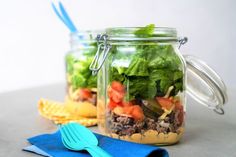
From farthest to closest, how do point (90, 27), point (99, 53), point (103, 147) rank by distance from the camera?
point (90, 27) < point (99, 53) < point (103, 147)

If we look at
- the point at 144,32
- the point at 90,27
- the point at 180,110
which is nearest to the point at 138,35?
the point at 144,32

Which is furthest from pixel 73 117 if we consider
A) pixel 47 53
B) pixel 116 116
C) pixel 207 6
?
pixel 47 53

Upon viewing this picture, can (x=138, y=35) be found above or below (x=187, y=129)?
above

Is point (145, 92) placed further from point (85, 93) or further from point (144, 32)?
point (85, 93)

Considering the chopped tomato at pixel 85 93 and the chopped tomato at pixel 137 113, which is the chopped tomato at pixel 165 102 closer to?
the chopped tomato at pixel 137 113

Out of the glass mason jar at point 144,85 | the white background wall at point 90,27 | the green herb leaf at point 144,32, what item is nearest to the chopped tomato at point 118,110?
the glass mason jar at point 144,85

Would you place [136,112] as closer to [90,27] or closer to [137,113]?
[137,113]

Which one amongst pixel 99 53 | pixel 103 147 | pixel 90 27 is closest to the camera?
pixel 103 147

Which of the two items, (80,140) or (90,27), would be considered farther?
(90,27)
